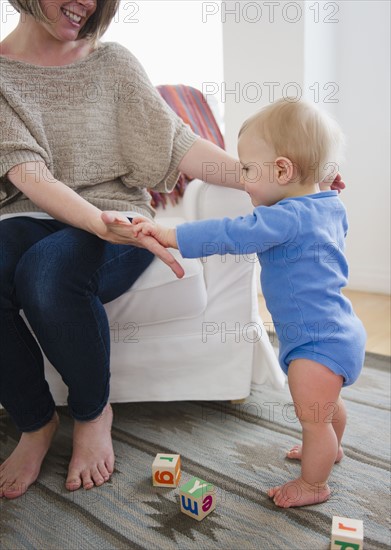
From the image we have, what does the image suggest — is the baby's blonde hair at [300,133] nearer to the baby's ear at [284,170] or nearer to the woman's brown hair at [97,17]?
the baby's ear at [284,170]

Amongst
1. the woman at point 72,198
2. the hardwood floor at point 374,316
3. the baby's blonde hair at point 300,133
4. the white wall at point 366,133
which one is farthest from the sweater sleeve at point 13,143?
the white wall at point 366,133

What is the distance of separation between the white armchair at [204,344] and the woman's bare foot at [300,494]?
37cm

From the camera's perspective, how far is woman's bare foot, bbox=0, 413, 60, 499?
43.6 inches

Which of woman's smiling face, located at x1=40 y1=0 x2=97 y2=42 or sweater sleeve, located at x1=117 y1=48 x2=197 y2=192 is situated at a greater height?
woman's smiling face, located at x1=40 y1=0 x2=97 y2=42

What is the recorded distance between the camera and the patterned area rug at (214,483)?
37.9 inches

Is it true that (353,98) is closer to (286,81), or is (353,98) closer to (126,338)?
(286,81)

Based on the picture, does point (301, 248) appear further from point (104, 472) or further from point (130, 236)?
point (104, 472)

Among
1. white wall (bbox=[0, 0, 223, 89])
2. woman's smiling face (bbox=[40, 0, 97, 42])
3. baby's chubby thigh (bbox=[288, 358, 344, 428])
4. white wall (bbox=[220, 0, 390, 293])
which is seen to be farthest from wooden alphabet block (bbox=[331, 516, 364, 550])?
white wall (bbox=[0, 0, 223, 89])

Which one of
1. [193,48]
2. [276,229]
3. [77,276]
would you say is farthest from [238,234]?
[193,48]

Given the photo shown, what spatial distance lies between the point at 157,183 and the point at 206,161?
13 cm

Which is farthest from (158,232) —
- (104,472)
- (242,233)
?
(104,472)

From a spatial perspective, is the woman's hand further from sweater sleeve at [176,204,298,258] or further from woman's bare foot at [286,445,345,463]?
woman's bare foot at [286,445,345,463]

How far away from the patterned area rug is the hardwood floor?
16.9 inches

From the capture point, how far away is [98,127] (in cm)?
129
